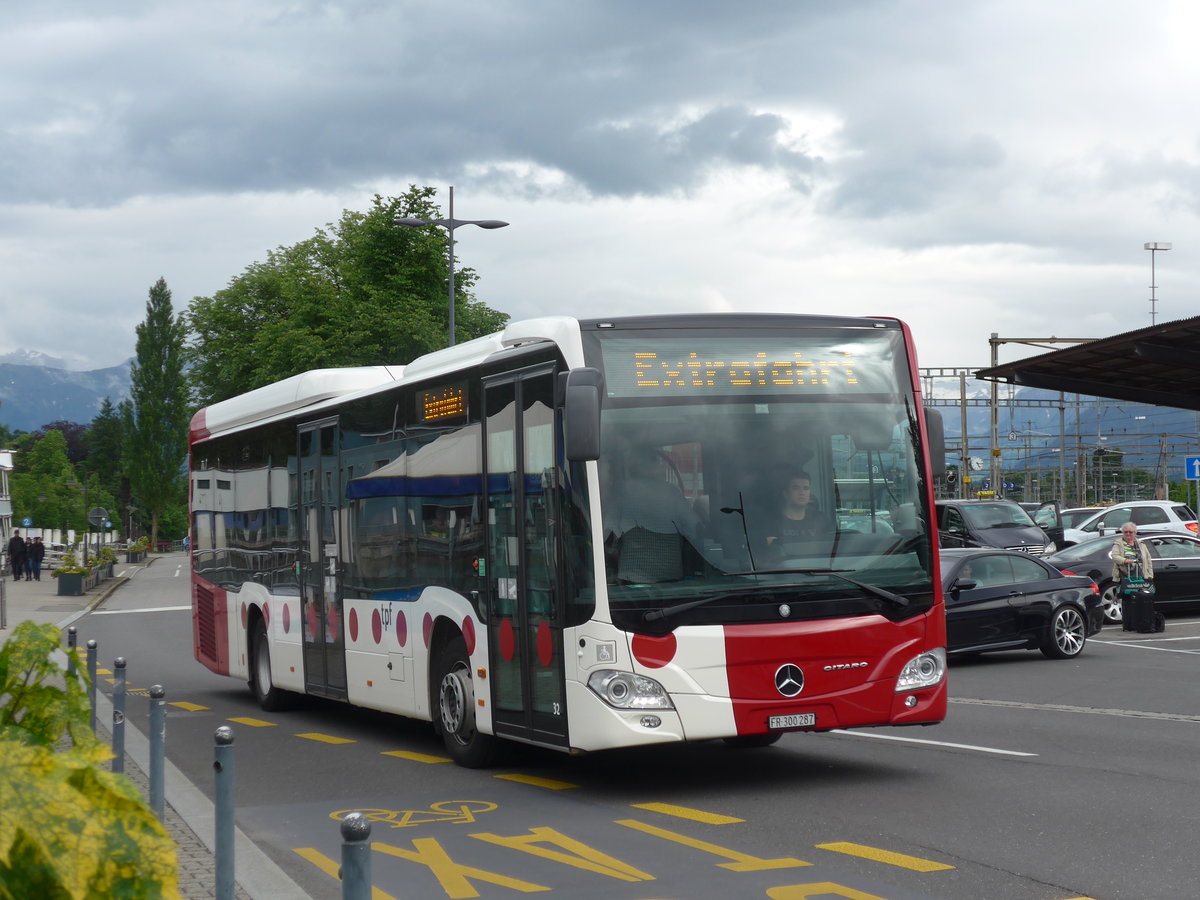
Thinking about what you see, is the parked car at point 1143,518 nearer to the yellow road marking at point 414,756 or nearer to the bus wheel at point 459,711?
the yellow road marking at point 414,756

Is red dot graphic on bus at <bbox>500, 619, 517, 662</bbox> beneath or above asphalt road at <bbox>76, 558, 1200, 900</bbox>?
above

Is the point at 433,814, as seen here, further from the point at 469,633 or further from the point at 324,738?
the point at 324,738

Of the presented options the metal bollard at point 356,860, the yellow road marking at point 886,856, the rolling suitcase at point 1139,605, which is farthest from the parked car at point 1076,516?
the metal bollard at point 356,860

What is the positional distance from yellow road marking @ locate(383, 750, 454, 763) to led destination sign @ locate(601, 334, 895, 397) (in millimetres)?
3676

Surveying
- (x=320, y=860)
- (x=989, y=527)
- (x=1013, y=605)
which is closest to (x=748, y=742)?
(x=320, y=860)

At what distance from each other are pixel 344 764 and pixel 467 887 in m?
4.94

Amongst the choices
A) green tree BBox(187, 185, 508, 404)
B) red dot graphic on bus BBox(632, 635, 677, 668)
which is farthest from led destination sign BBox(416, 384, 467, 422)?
green tree BBox(187, 185, 508, 404)

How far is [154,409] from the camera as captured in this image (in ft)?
422

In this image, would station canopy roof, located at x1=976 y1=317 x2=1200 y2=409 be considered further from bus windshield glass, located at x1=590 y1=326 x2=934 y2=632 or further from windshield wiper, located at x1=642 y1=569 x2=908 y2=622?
windshield wiper, located at x1=642 y1=569 x2=908 y2=622

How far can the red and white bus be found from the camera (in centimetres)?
929

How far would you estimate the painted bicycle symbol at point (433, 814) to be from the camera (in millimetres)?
8992

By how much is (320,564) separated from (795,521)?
19.3 ft

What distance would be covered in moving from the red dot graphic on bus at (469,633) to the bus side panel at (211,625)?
7430 millimetres

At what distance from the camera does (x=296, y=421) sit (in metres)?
15.0
